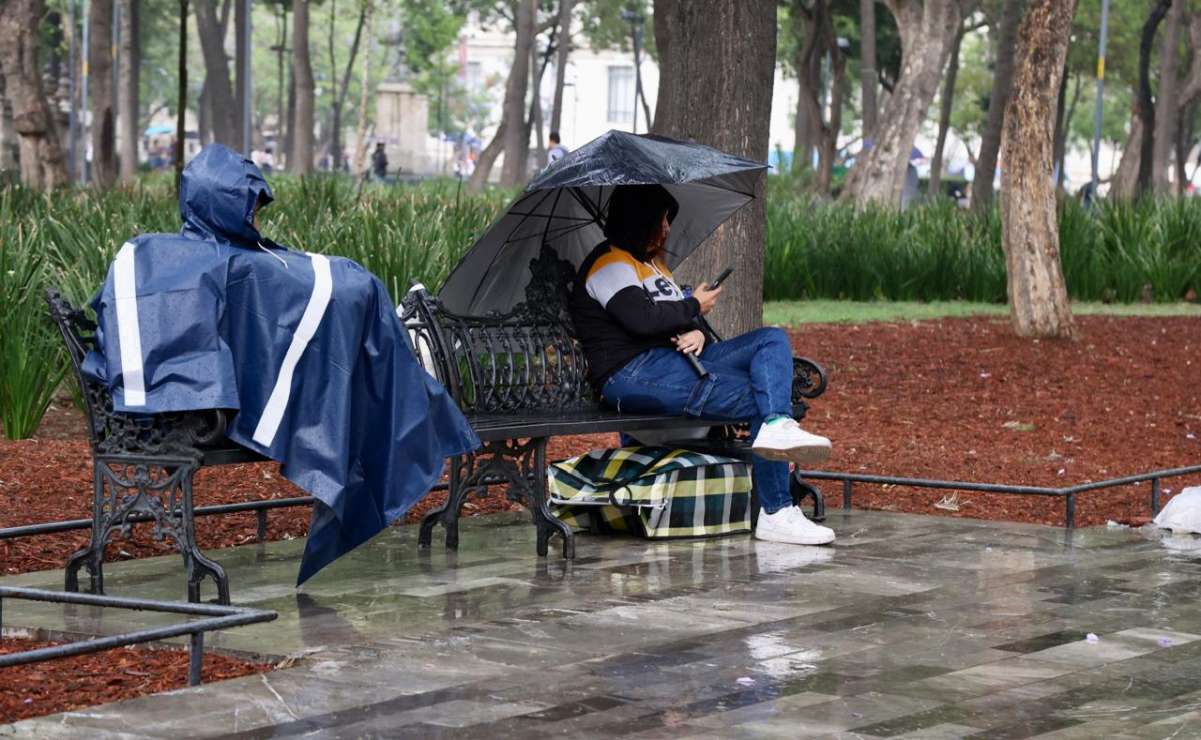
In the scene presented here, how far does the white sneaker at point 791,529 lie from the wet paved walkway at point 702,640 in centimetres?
6

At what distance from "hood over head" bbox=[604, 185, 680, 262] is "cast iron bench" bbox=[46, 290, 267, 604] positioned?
2071 millimetres

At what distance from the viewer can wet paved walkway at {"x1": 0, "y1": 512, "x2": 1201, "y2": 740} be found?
173 inches

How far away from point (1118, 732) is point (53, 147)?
15939mm

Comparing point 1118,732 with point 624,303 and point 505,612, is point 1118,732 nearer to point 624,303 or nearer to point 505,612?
point 505,612

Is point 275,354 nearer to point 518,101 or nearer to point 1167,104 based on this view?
point 518,101

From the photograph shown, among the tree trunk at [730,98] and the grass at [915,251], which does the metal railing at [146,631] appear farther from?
the grass at [915,251]

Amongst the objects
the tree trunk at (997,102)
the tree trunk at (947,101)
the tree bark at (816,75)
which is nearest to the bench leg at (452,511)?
the tree trunk at (997,102)

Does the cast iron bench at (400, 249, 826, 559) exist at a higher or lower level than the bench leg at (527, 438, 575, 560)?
higher

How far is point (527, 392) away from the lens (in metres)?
7.36

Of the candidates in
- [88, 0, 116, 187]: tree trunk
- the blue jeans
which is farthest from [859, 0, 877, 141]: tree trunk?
the blue jeans

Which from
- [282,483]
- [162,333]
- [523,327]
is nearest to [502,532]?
[523,327]

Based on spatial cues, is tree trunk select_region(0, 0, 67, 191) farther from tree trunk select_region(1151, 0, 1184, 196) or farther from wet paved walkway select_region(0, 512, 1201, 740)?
tree trunk select_region(1151, 0, 1184, 196)

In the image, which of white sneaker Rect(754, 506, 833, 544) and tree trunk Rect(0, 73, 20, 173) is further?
tree trunk Rect(0, 73, 20, 173)

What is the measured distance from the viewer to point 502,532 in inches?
296
